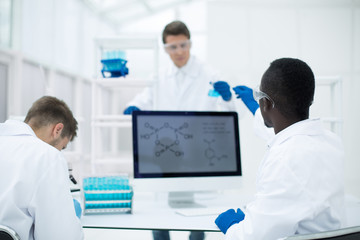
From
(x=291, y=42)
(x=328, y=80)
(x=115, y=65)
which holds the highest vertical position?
(x=291, y=42)

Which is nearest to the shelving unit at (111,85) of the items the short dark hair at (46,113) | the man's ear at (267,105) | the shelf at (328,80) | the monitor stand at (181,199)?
the monitor stand at (181,199)

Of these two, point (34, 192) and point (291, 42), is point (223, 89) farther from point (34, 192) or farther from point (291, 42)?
point (291, 42)

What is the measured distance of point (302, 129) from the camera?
1.06 m

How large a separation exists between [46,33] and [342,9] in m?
3.31

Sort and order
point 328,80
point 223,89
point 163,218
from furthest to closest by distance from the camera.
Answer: point 223,89, point 328,80, point 163,218

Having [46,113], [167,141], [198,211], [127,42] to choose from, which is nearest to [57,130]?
[46,113]

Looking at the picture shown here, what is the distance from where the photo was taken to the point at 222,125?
5.92 ft

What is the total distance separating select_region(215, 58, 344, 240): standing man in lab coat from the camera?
0.94m

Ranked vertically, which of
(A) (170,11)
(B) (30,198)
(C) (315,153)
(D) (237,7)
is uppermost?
(A) (170,11)

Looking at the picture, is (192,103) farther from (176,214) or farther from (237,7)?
(237,7)

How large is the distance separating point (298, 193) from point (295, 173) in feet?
0.17

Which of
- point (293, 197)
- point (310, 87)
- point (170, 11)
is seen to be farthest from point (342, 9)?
point (170, 11)

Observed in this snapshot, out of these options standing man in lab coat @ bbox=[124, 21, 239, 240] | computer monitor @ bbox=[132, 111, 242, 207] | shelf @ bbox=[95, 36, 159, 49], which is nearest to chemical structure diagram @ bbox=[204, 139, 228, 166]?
computer monitor @ bbox=[132, 111, 242, 207]

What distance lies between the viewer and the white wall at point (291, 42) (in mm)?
3605
